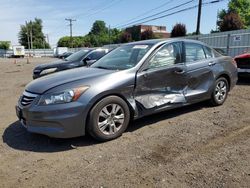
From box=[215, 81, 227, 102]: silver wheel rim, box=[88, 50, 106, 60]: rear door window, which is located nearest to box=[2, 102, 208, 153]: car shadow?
box=[215, 81, 227, 102]: silver wheel rim

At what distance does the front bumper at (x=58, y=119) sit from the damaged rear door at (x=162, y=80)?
3.51 ft

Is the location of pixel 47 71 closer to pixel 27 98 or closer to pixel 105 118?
pixel 27 98

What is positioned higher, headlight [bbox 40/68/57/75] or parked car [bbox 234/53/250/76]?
parked car [bbox 234/53/250/76]

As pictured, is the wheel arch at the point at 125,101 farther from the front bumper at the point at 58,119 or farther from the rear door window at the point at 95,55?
the rear door window at the point at 95,55

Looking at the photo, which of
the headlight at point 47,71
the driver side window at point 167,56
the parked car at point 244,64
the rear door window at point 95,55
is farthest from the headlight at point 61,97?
the parked car at point 244,64

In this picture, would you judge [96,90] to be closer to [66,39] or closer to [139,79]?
[139,79]

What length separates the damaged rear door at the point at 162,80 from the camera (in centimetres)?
457

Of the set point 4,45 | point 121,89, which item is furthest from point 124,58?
point 4,45

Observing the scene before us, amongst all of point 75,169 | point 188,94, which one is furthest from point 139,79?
point 75,169

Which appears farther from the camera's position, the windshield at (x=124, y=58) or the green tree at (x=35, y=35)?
the green tree at (x=35, y=35)

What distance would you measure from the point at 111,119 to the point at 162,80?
1233mm

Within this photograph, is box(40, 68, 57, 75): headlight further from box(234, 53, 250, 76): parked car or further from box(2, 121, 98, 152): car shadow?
box(234, 53, 250, 76): parked car

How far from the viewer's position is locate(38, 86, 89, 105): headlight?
12.8 feet

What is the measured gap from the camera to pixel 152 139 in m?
4.29
